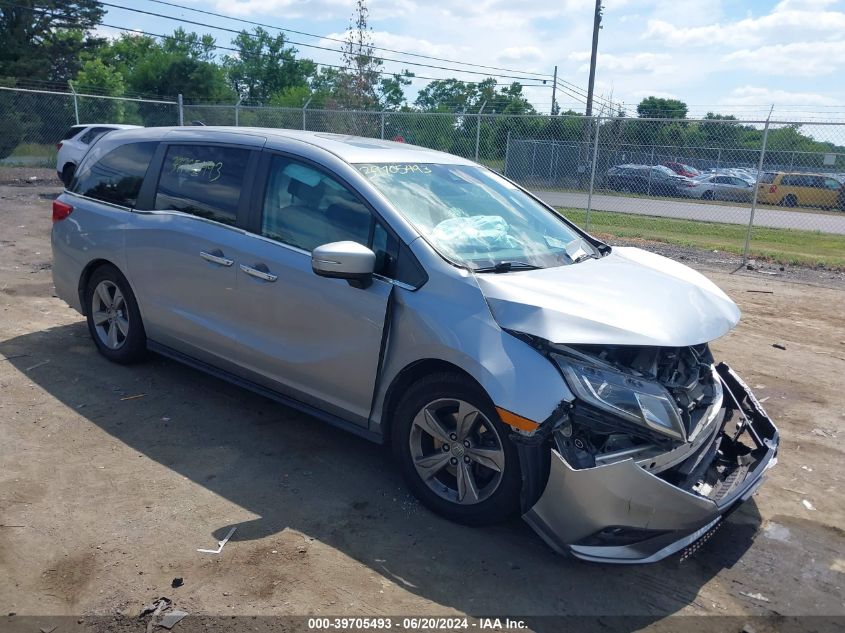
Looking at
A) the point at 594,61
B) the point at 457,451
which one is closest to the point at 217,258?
the point at 457,451

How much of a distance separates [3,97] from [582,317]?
22265 millimetres

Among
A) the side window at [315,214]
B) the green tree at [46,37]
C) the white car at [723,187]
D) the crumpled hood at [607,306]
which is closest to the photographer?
the crumpled hood at [607,306]

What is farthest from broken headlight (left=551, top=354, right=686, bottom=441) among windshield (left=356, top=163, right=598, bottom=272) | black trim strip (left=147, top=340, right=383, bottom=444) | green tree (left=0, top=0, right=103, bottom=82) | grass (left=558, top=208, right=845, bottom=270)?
green tree (left=0, top=0, right=103, bottom=82)

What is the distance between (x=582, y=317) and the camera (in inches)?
133

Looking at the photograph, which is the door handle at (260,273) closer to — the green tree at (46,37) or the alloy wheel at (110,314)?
the alloy wheel at (110,314)

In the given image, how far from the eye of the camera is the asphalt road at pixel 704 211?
17531 millimetres

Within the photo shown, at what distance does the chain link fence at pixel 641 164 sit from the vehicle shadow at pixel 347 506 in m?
10.8

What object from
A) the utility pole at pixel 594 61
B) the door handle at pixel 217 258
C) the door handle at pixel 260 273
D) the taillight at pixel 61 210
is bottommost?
the door handle at pixel 260 273

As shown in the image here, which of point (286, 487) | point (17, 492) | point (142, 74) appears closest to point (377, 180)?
point (286, 487)

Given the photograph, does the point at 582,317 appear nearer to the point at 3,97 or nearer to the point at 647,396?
the point at 647,396

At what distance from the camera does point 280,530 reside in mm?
3592

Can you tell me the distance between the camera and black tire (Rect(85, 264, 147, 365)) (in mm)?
5395

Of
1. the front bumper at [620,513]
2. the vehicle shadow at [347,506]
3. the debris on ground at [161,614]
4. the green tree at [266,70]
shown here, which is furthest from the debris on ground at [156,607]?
the green tree at [266,70]

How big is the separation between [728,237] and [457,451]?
1414 centimetres
